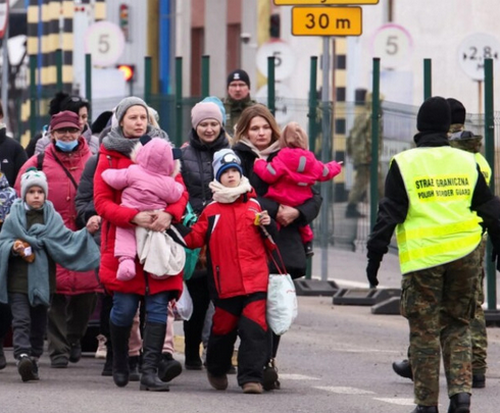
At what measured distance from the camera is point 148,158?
1317 cm

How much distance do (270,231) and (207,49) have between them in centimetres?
3794

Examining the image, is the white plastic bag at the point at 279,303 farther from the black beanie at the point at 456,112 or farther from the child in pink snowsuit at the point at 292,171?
the black beanie at the point at 456,112

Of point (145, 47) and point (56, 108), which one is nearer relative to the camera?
point (56, 108)

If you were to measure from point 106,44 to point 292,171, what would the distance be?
1774 centimetres

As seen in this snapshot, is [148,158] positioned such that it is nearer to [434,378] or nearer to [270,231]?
[270,231]

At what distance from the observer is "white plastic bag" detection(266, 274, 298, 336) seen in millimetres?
13234

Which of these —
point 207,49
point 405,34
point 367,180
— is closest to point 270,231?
point 367,180

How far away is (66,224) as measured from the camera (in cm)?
1467

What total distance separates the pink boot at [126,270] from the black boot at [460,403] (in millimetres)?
2285

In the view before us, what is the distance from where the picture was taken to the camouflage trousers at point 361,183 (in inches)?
888

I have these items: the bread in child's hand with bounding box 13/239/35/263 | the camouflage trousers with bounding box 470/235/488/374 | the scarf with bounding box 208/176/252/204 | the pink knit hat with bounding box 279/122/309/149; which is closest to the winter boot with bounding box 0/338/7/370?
the bread in child's hand with bounding box 13/239/35/263

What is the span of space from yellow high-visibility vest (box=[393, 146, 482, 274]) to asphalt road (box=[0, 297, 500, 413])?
1102 millimetres

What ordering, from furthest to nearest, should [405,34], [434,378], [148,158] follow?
[405,34] < [148,158] < [434,378]

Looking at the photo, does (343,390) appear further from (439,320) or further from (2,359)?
(2,359)
